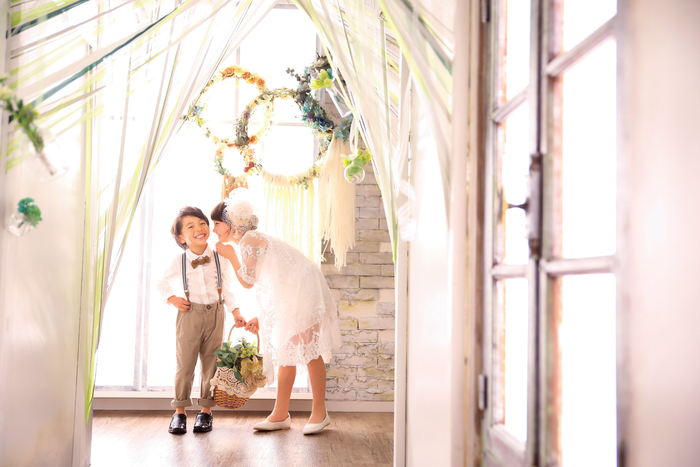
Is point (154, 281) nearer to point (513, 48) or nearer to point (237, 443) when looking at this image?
point (237, 443)

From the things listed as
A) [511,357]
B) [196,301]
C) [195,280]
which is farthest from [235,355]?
[511,357]

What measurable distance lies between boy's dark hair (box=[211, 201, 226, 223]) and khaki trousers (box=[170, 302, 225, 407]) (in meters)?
0.56

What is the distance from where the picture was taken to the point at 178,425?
→ 3098 millimetres

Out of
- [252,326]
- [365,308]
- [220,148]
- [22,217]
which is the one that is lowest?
[252,326]

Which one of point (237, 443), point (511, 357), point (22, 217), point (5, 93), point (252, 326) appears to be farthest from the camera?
point (252, 326)

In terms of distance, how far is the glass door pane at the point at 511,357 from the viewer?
1.05 meters

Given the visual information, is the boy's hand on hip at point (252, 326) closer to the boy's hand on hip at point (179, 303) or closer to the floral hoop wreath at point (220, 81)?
the boy's hand on hip at point (179, 303)

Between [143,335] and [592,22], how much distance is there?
361 cm

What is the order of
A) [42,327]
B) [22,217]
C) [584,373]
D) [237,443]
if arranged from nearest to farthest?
[584,373] → [22,217] → [42,327] → [237,443]

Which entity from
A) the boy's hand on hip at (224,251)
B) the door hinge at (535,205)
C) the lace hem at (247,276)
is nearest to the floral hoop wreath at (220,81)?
the boy's hand on hip at (224,251)

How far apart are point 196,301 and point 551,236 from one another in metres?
2.77

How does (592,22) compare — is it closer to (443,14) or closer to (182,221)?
(443,14)

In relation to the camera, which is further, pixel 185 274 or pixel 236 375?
pixel 185 274

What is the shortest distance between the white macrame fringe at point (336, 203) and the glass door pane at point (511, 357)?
2384 mm
